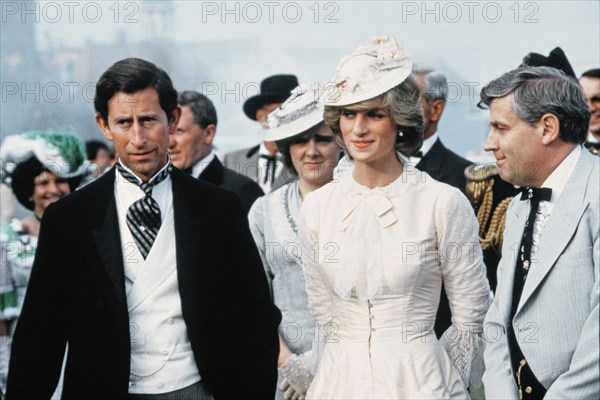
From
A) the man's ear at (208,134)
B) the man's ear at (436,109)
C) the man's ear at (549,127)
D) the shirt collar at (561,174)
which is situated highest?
the man's ear at (549,127)

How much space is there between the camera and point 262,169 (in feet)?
26.6

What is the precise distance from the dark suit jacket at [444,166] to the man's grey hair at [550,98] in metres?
1.47

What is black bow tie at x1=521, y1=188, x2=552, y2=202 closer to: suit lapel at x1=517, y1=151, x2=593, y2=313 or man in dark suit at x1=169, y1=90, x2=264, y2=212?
suit lapel at x1=517, y1=151, x2=593, y2=313

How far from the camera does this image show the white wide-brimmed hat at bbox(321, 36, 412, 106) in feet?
15.0

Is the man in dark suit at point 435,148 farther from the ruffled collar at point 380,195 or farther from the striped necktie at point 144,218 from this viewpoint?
the striped necktie at point 144,218

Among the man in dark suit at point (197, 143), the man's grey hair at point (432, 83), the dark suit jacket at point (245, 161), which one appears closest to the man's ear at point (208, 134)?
the man in dark suit at point (197, 143)

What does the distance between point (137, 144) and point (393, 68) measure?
1.06 meters

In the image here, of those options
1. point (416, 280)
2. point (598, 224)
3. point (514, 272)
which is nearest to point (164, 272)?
point (416, 280)

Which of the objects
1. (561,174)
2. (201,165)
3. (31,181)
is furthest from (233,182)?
(561,174)

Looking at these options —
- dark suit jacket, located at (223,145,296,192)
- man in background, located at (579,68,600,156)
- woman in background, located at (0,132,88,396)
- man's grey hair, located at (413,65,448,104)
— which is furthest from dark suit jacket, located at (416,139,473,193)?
dark suit jacket, located at (223,145,296,192)

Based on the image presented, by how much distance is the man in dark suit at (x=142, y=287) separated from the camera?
4266mm

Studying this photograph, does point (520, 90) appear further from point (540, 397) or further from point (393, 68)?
point (540, 397)

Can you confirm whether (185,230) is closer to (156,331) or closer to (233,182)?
(156,331)

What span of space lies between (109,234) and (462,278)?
1334 mm
